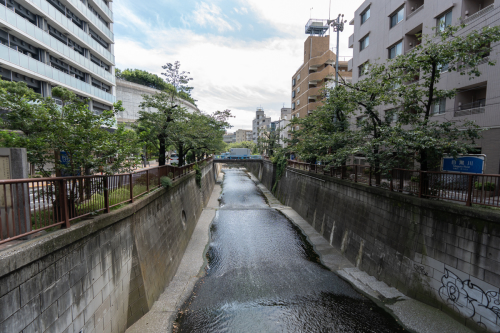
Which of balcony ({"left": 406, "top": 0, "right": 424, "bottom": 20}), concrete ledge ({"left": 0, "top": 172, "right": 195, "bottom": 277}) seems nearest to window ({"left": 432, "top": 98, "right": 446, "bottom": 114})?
balcony ({"left": 406, "top": 0, "right": 424, "bottom": 20})

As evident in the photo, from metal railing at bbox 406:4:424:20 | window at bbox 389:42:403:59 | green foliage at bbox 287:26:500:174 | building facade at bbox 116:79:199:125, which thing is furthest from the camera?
building facade at bbox 116:79:199:125

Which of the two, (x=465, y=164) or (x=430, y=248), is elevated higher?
(x=465, y=164)

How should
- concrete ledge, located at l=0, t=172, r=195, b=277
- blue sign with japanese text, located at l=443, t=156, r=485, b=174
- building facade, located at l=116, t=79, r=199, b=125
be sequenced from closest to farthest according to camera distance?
concrete ledge, located at l=0, t=172, r=195, b=277
blue sign with japanese text, located at l=443, t=156, r=485, b=174
building facade, located at l=116, t=79, r=199, b=125

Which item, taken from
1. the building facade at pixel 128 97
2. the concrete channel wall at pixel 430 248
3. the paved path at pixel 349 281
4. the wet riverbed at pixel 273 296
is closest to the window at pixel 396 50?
the concrete channel wall at pixel 430 248

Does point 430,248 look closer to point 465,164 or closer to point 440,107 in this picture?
point 465,164

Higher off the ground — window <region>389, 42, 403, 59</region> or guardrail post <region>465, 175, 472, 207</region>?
window <region>389, 42, 403, 59</region>

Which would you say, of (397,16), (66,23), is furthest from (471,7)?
(66,23)

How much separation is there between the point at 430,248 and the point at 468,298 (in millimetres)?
1827

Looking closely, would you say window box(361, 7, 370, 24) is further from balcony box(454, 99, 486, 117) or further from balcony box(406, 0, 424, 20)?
balcony box(454, 99, 486, 117)

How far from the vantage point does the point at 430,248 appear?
9.16m

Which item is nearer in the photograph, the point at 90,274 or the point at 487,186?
the point at 90,274

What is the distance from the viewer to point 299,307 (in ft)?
33.8

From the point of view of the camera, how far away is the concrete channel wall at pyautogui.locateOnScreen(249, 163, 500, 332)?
7352 mm

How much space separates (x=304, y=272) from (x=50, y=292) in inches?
461
